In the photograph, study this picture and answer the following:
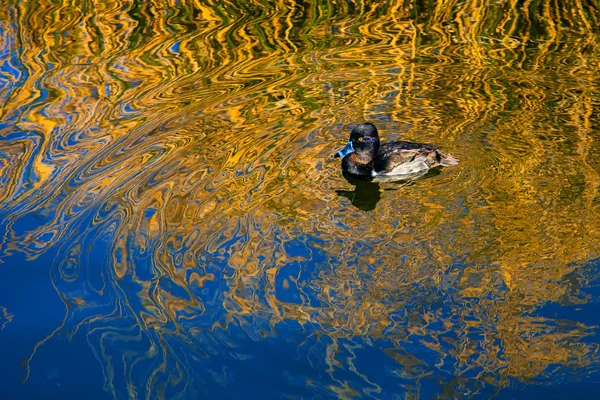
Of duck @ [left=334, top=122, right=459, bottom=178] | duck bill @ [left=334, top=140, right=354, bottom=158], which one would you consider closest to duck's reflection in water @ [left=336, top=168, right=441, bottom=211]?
duck @ [left=334, top=122, right=459, bottom=178]

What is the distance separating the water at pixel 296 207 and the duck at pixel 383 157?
0.21 metres

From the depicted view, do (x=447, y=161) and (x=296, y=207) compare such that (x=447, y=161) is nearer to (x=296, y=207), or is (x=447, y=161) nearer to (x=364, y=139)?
(x=364, y=139)

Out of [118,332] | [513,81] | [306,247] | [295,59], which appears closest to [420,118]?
[513,81]

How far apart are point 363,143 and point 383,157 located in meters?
0.27

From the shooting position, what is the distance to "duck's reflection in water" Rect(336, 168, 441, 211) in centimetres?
784

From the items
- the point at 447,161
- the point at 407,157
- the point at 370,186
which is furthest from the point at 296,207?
the point at 447,161

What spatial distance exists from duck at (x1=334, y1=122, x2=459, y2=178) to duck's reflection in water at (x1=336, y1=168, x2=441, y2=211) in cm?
4

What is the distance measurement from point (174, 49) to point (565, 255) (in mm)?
6451

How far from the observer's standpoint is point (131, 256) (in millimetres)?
6848

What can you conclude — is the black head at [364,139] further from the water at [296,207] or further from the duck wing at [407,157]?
the water at [296,207]

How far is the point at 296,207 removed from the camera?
7.41 metres

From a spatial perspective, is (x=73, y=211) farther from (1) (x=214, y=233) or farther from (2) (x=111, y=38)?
(2) (x=111, y=38)

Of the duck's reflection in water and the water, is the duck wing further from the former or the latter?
the water

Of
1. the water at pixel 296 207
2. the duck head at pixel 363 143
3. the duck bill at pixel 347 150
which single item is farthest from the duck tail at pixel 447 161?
the duck bill at pixel 347 150
